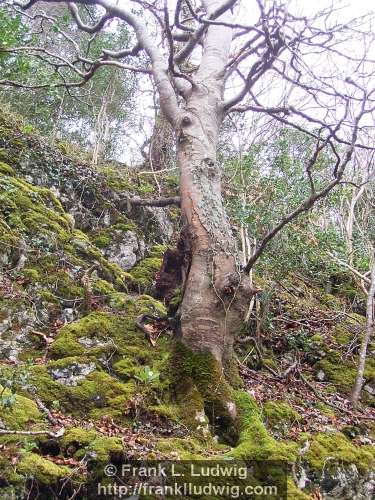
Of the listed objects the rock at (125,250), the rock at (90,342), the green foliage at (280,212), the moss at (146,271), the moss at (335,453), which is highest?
the green foliage at (280,212)

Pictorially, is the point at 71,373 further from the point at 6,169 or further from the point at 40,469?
the point at 6,169

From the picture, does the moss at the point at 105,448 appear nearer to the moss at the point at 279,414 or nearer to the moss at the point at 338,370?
the moss at the point at 279,414

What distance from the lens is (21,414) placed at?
2.85 meters

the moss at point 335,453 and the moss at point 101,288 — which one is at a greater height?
the moss at point 101,288

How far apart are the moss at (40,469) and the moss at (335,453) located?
2112 millimetres

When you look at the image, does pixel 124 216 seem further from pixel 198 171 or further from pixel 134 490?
pixel 134 490

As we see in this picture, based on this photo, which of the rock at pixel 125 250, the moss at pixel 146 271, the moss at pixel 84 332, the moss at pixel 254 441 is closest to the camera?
the moss at pixel 254 441

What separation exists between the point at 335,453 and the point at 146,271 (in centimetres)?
417

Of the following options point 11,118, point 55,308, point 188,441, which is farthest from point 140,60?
point 188,441

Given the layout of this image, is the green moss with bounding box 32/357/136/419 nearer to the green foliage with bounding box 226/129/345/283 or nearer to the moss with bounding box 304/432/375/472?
the moss with bounding box 304/432/375/472

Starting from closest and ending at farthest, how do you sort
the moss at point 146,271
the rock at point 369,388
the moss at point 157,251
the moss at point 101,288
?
the moss at point 101,288, the rock at point 369,388, the moss at point 146,271, the moss at point 157,251

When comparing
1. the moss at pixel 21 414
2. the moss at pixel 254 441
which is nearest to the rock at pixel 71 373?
the moss at pixel 21 414

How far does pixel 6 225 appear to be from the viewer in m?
5.26

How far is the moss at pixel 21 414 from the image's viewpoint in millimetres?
2730
